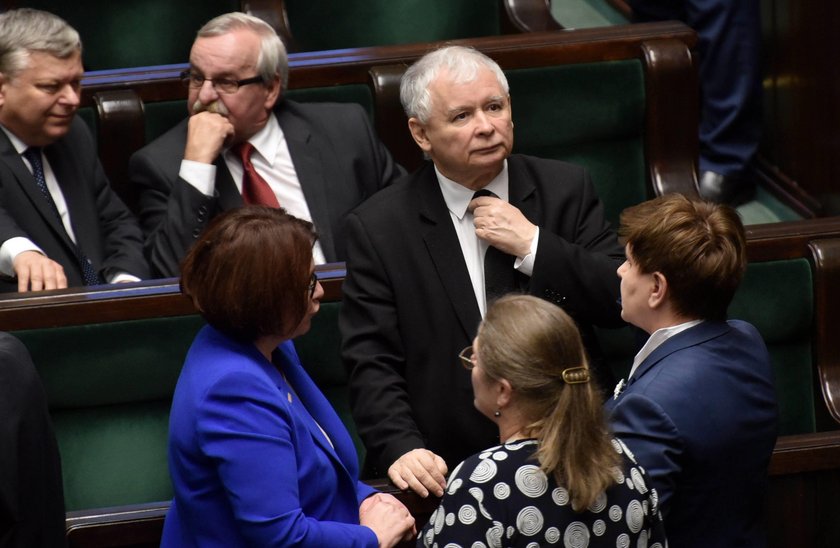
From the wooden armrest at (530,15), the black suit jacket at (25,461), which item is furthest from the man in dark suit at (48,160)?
the wooden armrest at (530,15)

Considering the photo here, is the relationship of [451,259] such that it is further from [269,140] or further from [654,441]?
[269,140]

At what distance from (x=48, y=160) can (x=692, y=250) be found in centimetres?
105

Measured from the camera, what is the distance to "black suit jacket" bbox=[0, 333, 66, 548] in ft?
3.67

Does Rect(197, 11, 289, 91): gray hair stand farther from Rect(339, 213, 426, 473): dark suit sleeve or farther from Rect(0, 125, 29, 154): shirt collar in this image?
Rect(339, 213, 426, 473): dark suit sleeve

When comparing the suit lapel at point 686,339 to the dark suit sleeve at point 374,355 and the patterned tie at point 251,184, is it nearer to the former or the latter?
the dark suit sleeve at point 374,355

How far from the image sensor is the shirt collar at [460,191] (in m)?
1.46

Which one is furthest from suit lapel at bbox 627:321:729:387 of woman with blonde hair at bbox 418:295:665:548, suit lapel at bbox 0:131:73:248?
suit lapel at bbox 0:131:73:248

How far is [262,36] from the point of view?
6.12 ft

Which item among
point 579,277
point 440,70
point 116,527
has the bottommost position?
point 116,527

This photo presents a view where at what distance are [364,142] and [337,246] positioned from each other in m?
0.18

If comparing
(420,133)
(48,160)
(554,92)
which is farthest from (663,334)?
(48,160)

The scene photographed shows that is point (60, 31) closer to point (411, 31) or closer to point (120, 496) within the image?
point (120, 496)

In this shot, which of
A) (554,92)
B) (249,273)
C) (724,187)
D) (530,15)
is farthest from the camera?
(530,15)

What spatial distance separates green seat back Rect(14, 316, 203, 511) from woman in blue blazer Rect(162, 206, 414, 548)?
466 millimetres
